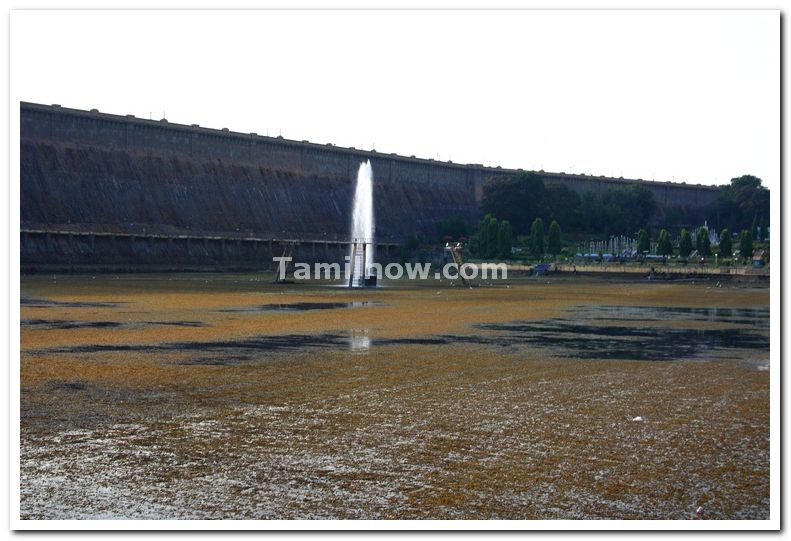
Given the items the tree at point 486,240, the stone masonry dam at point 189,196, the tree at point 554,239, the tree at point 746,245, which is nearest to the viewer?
the stone masonry dam at point 189,196

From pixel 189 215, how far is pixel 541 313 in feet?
214

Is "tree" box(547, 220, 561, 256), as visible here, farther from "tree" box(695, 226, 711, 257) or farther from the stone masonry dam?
the stone masonry dam

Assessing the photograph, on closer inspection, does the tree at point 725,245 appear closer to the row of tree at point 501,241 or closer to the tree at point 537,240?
the row of tree at point 501,241

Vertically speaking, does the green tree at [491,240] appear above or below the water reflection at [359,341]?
above

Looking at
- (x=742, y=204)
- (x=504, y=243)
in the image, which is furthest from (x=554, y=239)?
(x=742, y=204)

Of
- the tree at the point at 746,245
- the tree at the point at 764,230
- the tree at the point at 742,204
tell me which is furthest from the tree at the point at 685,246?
the tree at the point at 742,204

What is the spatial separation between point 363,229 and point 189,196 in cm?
1722

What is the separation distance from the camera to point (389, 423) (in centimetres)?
1180

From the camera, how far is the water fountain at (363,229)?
53322 millimetres

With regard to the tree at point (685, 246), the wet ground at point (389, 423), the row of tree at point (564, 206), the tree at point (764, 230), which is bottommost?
the wet ground at point (389, 423)

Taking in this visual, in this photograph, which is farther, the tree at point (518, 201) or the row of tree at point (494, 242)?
the tree at point (518, 201)

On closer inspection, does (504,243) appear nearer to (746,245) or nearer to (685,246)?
(685,246)

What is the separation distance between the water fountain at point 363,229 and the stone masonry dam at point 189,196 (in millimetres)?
1971
